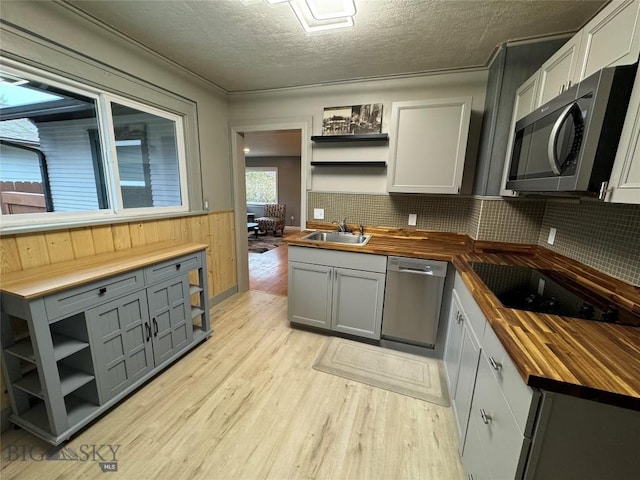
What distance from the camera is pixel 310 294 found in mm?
2457

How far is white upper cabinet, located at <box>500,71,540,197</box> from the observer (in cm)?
163

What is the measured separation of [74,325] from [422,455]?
2.09 metres

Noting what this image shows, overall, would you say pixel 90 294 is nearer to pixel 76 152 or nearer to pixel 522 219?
pixel 76 152

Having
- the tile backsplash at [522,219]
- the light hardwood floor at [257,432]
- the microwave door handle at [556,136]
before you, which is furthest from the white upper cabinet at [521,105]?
the light hardwood floor at [257,432]

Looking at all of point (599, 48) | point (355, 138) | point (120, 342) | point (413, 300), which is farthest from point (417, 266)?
point (120, 342)

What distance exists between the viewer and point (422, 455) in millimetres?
1396

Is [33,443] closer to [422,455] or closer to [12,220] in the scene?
[12,220]

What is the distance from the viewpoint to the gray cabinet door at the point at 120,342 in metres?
1.48

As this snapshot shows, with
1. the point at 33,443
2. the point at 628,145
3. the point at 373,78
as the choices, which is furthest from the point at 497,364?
the point at 373,78

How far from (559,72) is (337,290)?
2.04 meters

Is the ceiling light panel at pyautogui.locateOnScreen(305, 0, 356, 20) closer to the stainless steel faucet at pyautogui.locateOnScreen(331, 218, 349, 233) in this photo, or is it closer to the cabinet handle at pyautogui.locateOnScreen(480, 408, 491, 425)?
the stainless steel faucet at pyautogui.locateOnScreen(331, 218, 349, 233)

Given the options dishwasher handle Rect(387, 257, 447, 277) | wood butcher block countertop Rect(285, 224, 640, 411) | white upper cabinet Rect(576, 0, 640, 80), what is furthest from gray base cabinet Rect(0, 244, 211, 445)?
white upper cabinet Rect(576, 0, 640, 80)

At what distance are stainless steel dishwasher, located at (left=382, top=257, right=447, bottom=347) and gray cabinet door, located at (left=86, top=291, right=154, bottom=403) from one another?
6.05 feet

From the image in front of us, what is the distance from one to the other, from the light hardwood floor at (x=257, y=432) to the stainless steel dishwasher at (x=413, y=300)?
56cm
